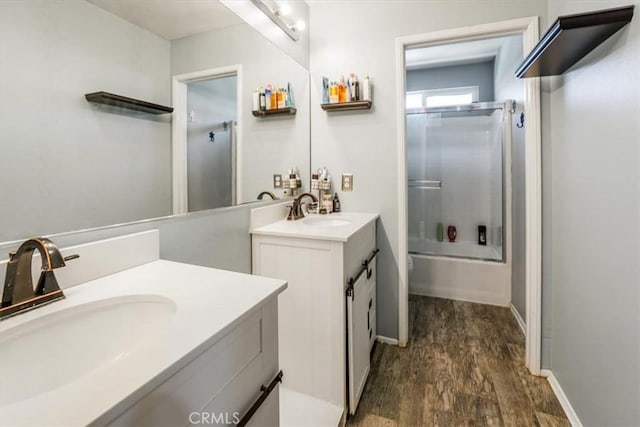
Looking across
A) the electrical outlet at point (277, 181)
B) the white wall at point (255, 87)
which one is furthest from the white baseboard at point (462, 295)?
the electrical outlet at point (277, 181)

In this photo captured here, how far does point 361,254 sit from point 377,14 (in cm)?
157

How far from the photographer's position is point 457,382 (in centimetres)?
167

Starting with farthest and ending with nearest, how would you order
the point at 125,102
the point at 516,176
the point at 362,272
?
the point at 516,176 → the point at 362,272 → the point at 125,102

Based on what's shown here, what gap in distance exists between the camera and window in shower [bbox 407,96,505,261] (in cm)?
307

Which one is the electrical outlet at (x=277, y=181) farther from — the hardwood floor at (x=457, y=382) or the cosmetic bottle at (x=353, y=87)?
the hardwood floor at (x=457, y=382)

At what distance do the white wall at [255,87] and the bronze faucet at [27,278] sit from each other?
786 mm

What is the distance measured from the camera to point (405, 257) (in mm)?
2006

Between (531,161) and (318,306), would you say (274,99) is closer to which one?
(318,306)

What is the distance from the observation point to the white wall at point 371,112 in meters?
1.92

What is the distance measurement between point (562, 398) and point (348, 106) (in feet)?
6.60

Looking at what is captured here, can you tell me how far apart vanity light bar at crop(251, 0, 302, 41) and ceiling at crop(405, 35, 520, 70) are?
1.47 metres

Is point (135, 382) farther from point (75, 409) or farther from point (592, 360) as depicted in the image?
point (592, 360)

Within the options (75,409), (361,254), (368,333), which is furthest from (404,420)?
(75,409)

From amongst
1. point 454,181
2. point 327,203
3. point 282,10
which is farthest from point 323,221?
point 454,181
